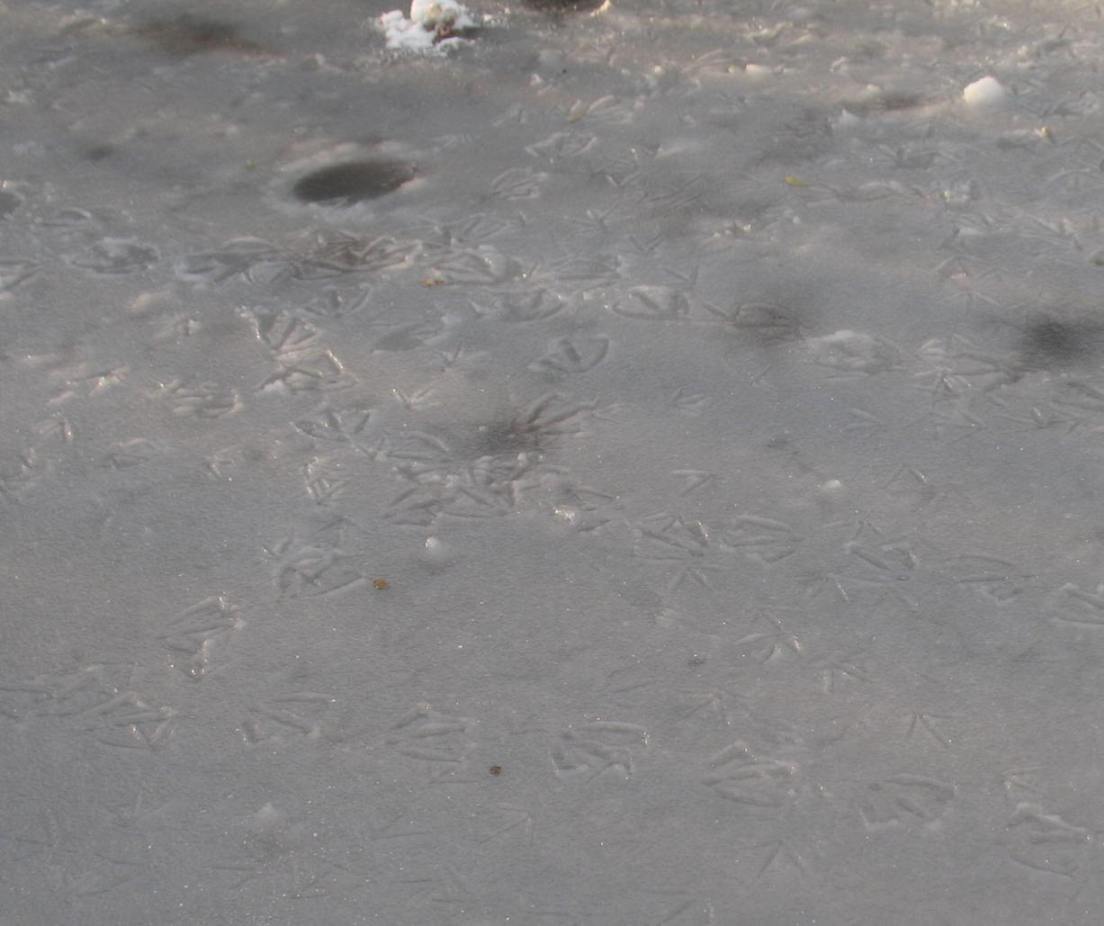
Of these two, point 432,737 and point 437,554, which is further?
point 437,554

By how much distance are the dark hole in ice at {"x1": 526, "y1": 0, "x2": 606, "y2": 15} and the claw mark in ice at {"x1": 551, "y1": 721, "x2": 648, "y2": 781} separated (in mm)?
2792

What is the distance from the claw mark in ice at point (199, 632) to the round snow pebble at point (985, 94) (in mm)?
2433

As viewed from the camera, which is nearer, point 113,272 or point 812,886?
point 812,886

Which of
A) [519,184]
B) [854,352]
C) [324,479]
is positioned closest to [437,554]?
[324,479]

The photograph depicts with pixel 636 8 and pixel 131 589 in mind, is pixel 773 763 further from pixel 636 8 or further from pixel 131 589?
pixel 636 8

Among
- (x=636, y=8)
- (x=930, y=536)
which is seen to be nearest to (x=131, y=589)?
(x=930, y=536)

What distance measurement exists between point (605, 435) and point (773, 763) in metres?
0.85

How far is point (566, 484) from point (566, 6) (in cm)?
226

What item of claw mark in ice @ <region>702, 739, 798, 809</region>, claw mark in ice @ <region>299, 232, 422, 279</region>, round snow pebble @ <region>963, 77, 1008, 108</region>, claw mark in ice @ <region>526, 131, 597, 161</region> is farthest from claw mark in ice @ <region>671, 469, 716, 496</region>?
round snow pebble @ <region>963, 77, 1008, 108</region>

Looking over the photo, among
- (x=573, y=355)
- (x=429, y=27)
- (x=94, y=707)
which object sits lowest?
(x=94, y=707)

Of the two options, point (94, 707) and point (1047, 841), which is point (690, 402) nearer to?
point (1047, 841)

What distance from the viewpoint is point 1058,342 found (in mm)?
2820

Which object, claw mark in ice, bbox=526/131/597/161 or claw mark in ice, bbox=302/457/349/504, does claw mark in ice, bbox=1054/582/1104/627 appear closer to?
claw mark in ice, bbox=302/457/349/504

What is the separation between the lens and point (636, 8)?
423 cm
